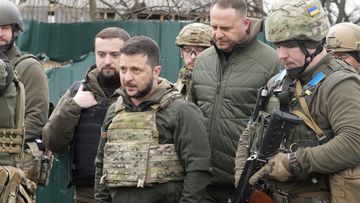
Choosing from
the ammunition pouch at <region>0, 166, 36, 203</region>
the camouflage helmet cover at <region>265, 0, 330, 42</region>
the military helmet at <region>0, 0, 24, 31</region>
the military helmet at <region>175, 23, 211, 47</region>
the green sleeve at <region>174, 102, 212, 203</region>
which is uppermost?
the camouflage helmet cover at <region>265, 0, 330, 42</region>

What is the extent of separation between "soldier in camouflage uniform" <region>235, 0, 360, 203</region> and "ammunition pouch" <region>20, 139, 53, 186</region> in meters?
2.18

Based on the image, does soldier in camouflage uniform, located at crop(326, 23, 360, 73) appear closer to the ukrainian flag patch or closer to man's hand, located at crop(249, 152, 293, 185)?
the ukrainian flag patch

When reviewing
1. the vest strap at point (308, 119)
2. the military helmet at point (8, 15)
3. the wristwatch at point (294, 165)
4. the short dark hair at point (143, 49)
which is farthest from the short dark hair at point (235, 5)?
the military helmet at point (8, 15)

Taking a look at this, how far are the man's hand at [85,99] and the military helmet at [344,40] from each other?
2.07 metres

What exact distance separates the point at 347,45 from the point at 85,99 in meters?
2.24

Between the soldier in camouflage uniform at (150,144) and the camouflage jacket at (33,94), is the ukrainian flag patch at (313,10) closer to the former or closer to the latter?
the soldier in camouflage uniform at (150,144)

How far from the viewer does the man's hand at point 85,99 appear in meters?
A: 4.96

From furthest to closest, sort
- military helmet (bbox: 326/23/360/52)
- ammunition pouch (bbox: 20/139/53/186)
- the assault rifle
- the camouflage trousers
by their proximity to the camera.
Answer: military helmet (bbox: 326/23/360/52) < ammunition pouch (bbox: 20/139/53/186) < the camouflage trousers < the assault rifle

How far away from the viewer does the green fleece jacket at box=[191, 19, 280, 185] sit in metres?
4.51

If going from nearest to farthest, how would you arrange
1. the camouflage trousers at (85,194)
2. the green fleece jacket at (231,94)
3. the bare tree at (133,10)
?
the green fleece jacket at (231,94) → the camouflage trousers at (85,194) → the bare tree at (133,10)

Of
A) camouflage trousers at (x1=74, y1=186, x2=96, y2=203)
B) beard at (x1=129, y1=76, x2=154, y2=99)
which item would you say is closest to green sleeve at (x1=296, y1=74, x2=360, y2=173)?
beard at (x1=129, y1=76, x2=154, y2=99)

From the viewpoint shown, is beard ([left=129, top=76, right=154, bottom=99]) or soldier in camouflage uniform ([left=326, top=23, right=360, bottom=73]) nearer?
beard ([left=129, top=76, right=154, bottom=99])

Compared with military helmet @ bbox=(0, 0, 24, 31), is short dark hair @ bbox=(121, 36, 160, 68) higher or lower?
lower

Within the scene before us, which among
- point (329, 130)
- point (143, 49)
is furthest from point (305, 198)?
point (143, 49)
